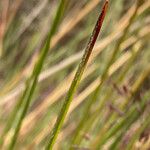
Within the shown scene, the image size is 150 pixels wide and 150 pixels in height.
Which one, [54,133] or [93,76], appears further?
[93,76]

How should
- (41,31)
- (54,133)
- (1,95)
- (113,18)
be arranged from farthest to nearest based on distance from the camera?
1. (113,18)
2. (41,31)
3. (1,95)
4. (54,133)

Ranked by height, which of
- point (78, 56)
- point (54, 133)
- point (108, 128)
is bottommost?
point (54, 133)

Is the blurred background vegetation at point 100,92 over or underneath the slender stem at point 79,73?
over

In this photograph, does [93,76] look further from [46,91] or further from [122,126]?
[122,126]

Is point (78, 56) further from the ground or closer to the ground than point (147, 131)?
further from the ground

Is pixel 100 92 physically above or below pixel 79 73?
above

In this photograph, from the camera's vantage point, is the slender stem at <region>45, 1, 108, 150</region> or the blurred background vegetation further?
the blurred background vegetation

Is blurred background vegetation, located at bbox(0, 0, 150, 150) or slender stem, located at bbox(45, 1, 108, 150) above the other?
blurred background vegetation, located at bbox(0, 0, 150, 150)

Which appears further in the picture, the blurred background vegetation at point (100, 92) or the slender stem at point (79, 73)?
the blurred background vegetation at point (100, 92)

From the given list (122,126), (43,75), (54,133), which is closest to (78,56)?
(43,75)

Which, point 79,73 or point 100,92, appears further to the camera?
point 100,92

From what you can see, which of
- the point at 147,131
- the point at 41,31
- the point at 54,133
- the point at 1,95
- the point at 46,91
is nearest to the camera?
the point at 54,133
